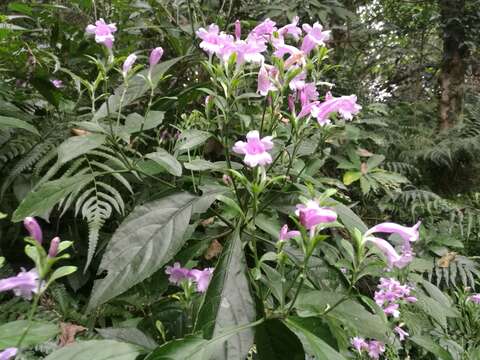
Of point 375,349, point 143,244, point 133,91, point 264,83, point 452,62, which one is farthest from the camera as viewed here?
point 452,62

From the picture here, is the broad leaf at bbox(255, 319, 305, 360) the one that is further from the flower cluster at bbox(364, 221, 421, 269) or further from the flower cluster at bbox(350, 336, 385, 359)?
the flower cluster at bbox(350, 336, 385, 359)

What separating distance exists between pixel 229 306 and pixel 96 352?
0.72ft

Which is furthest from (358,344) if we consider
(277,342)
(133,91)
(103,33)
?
(103,33)

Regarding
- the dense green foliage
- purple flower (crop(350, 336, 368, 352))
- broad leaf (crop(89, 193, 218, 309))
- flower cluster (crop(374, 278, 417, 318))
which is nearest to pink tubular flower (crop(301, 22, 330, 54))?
the dense green foliage

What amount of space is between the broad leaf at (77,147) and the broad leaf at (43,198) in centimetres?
6

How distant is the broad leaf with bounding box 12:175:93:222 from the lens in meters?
0.79

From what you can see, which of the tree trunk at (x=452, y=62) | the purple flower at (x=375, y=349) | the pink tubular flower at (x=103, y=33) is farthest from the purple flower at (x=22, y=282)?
the tree trunk at (x=452, y=62)

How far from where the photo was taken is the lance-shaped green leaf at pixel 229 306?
663 millimetres

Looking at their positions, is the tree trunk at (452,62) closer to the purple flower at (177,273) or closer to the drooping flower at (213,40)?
the drooping flower at (213,40)

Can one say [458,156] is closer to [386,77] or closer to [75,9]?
[386,77]

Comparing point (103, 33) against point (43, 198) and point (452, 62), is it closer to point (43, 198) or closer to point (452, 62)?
point (43, 198)

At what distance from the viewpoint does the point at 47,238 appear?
1.43m

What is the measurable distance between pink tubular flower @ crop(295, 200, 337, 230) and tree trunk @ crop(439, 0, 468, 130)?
341cm

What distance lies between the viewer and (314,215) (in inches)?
26.5
